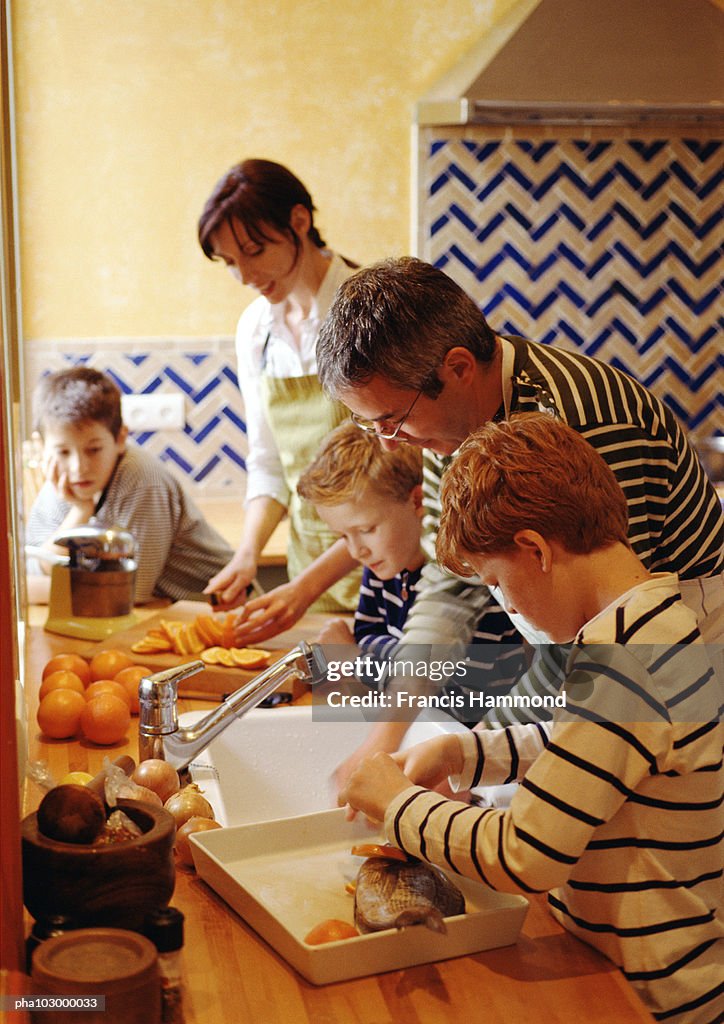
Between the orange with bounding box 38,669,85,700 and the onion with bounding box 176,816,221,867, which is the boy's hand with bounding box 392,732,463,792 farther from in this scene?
the orange with bounding box 38,669,85,700

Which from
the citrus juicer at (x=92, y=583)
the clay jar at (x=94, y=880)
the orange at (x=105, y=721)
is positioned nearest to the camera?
A: the clay jar at (x=94, y=880)

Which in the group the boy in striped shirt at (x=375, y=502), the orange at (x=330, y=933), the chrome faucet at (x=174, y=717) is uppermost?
the boy in striped shirt at (x=375, y=502)

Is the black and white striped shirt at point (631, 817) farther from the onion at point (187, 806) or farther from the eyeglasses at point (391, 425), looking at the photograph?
the eyeglasses at point (391, 425)

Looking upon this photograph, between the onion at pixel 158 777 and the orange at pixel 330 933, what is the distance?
1.08ft

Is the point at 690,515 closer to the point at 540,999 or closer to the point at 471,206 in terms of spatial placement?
the point at 540,999

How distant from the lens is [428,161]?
350cm

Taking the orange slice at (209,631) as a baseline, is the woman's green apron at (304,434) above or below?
above

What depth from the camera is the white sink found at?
1617 mm

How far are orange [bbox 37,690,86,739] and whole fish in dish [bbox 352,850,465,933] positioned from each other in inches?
26.2

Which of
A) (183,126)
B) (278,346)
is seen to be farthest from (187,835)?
(183,126)

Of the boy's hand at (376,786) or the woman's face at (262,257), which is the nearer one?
the boy's hand at (376,786)

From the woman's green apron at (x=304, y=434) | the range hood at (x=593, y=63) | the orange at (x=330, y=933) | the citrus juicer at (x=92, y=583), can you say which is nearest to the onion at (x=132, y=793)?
the orange at (x=330, y=933)

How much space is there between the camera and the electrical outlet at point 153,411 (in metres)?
3.43

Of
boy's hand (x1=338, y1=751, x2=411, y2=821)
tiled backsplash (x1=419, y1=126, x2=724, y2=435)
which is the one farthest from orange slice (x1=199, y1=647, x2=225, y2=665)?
tiled backsplash (x1=419, y1=126, x2=724, y2=435)
